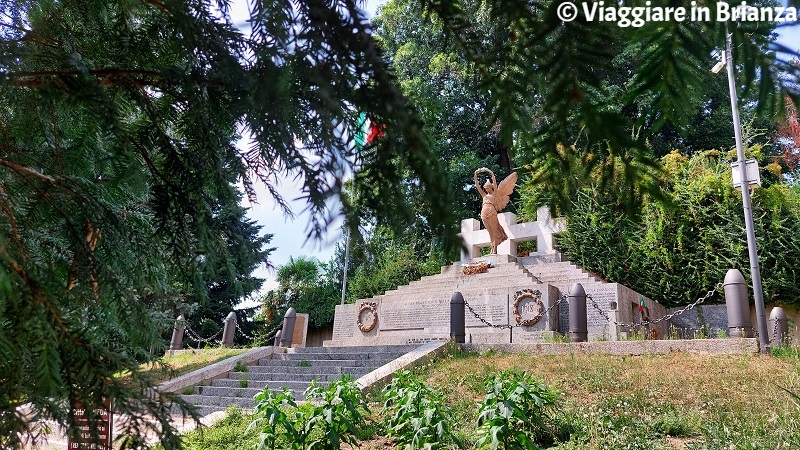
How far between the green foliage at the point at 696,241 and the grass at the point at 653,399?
7.13 m

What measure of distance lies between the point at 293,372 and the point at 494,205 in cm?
890

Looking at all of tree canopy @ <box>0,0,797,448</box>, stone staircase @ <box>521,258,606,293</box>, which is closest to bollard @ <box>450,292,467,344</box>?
stone staircase @ <box>521,258,606,293</box>

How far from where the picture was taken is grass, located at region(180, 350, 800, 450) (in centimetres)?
556

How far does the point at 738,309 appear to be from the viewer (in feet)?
35.4

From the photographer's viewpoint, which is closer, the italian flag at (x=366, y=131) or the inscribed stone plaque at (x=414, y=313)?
the italian flag at (x=366, y=131)

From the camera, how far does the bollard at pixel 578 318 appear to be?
12.0 m

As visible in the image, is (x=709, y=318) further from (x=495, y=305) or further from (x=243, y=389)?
(x=243, y=389)

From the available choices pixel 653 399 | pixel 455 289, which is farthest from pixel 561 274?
pixel 653 399

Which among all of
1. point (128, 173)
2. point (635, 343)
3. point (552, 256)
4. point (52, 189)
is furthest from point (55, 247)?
point (552, 256)

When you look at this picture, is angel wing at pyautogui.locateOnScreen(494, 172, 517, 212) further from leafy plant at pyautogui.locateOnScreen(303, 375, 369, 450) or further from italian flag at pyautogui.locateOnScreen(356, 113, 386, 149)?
italian flag at pyautogui.locateOnScreen(356, 113, 386, 149)

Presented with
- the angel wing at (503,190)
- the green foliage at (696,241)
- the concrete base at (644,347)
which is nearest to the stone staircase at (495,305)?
the green foliage at (696,241)

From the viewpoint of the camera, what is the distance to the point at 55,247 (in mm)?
2000

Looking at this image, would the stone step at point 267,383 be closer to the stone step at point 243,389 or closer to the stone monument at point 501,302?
the stone step at point 243,389

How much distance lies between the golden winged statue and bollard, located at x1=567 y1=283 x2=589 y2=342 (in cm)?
658
